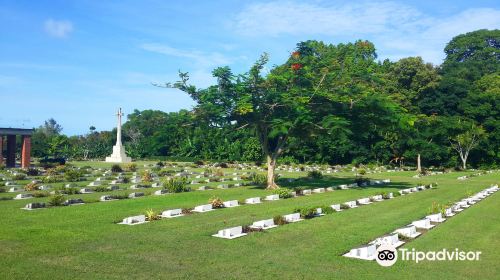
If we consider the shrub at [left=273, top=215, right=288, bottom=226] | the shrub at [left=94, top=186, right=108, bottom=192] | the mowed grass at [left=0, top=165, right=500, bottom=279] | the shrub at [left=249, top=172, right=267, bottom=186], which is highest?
the shrub at [left=249, top=172, right=267, bottom=186]

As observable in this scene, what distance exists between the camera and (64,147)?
71938mm

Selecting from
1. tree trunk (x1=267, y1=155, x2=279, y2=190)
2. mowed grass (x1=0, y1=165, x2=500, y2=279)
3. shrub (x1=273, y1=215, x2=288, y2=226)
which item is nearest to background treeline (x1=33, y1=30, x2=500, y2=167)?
tree trunk (x1=267, y1=155, x2=279, y2=190)

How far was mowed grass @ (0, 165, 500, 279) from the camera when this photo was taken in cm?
920

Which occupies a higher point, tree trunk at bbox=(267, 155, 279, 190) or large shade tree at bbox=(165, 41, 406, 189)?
large shade tree at bbox=(165, 41, 406, 189)

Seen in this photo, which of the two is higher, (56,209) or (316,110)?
(316,110)

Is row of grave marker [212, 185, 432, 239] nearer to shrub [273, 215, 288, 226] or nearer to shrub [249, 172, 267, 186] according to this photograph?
shrub [273, 215, 288, 226]

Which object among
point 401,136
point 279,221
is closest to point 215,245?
point 279,221

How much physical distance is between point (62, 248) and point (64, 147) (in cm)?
6601

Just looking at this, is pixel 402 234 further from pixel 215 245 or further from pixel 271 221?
pixel 215 245

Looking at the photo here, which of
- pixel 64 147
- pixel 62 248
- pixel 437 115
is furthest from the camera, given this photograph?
pixel 64 147

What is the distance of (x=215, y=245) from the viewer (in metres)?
11.7

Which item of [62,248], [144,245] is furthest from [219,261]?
[62,248]

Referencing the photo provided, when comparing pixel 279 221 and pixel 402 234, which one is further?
pixel 279 221

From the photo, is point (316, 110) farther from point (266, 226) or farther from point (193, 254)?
point (193, 254)
